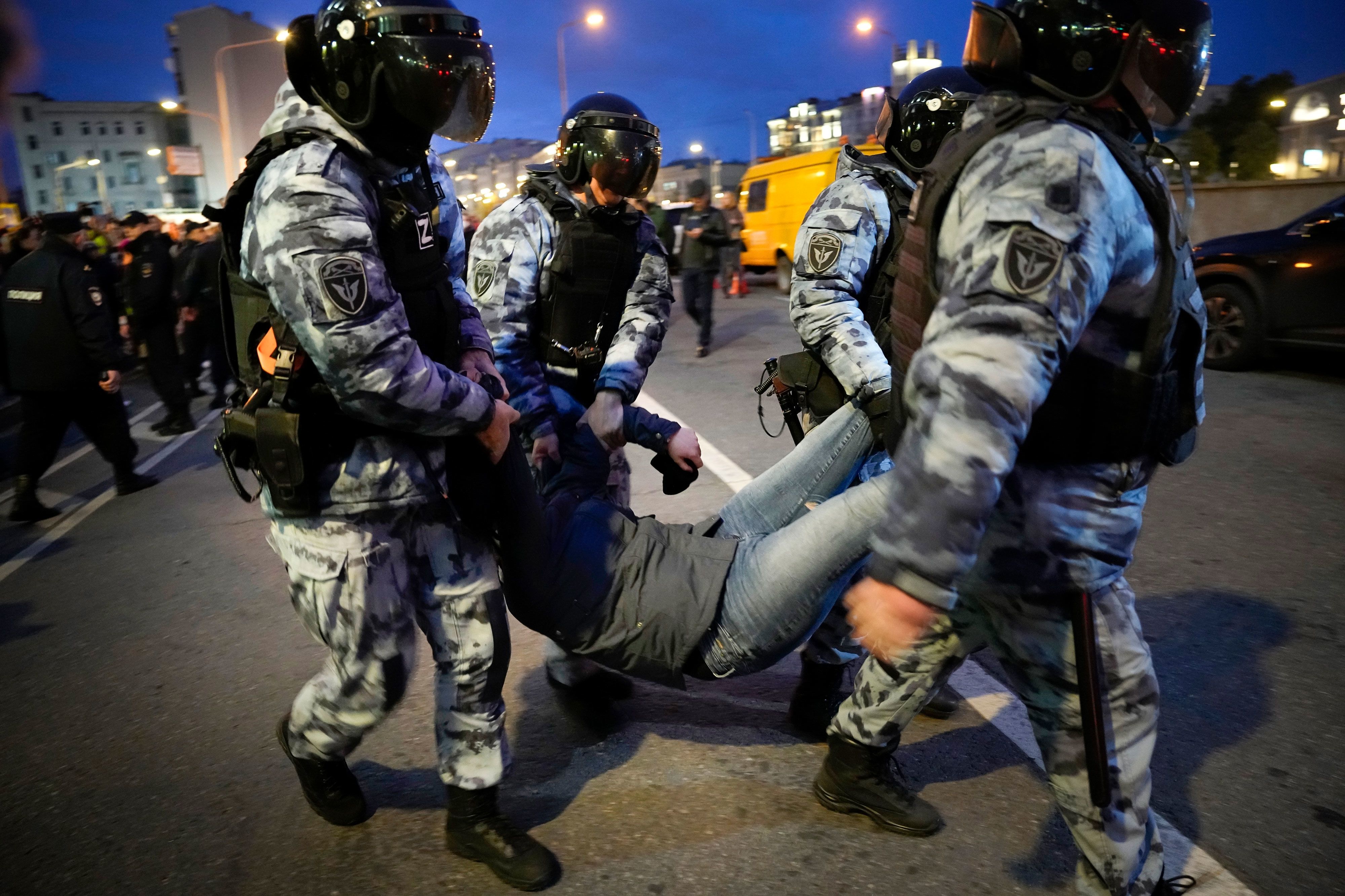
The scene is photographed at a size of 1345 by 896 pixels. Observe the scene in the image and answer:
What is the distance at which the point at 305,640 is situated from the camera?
3984 millimetres

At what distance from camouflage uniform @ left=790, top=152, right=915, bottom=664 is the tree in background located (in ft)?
107

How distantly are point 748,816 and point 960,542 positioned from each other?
1438mm

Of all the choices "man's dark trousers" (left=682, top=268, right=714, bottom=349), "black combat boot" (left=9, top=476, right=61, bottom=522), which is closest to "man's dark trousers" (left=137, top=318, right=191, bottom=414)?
"black combat boot" (left=9, top=476, right=61, bottom=522)

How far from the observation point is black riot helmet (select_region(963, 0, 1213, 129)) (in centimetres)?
165

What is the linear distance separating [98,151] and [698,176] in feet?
231

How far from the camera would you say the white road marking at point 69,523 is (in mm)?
5281

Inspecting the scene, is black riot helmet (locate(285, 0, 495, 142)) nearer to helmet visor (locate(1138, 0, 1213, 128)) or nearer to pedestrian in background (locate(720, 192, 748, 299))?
helmet visor (locate(1138, 0, 1213, 128))

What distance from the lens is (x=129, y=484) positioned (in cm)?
669

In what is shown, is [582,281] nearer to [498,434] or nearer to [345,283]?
[498,434]

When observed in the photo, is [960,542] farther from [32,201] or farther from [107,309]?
[32,201]

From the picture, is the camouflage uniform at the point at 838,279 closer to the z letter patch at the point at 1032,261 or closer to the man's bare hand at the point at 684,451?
the man's bare hand at the point at 684,451

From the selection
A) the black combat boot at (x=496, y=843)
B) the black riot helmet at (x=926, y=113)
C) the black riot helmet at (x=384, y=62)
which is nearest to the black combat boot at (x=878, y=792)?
the black combat boot at (x=496, y=843)

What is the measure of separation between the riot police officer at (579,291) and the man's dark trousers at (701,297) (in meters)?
8.28

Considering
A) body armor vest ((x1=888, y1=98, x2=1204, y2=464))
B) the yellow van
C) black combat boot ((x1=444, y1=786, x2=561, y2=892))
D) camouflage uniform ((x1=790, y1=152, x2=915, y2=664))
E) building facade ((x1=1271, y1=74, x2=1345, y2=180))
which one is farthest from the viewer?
building facade ((x1=1271, y1=74, x2=1345, y2=180))
